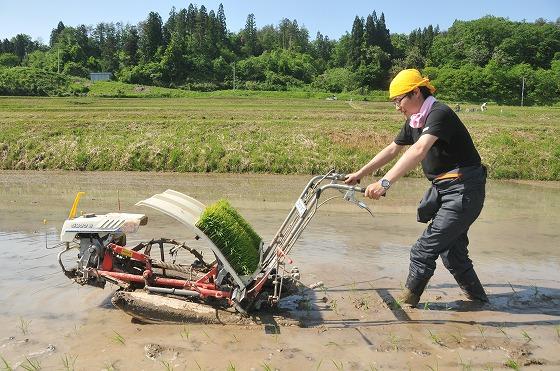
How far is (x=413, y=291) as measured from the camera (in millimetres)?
5074

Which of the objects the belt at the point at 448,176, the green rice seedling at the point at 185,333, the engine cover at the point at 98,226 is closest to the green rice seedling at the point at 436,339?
the belt at the point at 448,176

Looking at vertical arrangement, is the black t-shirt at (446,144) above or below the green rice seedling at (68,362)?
above

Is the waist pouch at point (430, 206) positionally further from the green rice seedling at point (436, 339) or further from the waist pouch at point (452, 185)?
the green rice seedling at point (436, 339)

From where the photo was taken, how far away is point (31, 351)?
422 cm

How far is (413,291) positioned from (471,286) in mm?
677

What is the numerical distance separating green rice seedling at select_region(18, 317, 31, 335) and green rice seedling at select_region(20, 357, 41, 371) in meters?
0.60

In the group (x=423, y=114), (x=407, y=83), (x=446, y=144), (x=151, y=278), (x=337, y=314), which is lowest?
(x=337, y=314)

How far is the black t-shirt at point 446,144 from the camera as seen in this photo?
4.59m

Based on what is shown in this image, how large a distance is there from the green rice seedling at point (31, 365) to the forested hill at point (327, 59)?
63.5 meters

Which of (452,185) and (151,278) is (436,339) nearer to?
(452,185)

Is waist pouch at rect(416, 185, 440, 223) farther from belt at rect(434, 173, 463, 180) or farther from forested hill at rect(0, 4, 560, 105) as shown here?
forested hill at rect(0, 4, 560, 105)

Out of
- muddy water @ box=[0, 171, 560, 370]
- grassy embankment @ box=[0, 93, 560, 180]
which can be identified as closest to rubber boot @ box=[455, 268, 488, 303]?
muddy water @ box=[0, 171, 560, 370]

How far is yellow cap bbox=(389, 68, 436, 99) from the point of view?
4777 millimetres

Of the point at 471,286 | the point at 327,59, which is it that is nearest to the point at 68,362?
the point at 471,286
